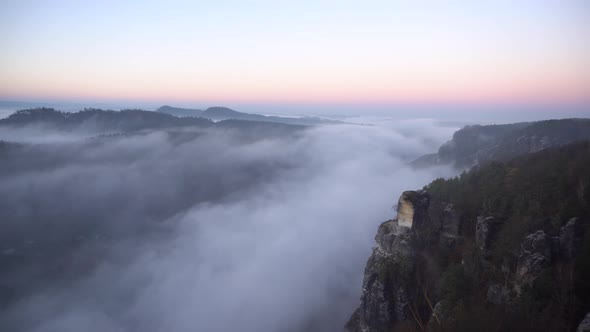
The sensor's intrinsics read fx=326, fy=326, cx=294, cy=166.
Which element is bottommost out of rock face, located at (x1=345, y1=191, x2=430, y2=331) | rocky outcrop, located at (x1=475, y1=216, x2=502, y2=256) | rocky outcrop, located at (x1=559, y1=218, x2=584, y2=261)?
rock face, located at (x1=345, y1=191, x2=430, y2=331)

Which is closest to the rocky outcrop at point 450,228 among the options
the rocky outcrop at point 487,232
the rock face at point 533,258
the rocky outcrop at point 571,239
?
the rocky outcrop at point 487,232

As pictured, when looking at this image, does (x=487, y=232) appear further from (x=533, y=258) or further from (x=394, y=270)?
(x=394, y=270)

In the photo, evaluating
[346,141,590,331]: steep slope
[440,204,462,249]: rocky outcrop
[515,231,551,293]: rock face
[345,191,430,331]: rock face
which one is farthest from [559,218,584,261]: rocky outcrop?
[345,191,430,331]: rock face

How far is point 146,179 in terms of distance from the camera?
15500cm

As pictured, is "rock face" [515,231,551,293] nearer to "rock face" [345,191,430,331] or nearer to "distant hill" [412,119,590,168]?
"rock face" [345,191,430,331]

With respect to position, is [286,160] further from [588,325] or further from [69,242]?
[588,325]

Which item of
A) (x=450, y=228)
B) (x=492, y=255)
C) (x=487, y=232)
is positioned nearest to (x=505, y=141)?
(x=450, y=228)

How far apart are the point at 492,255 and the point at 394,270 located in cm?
872

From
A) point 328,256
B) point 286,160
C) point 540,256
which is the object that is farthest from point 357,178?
point 540,256

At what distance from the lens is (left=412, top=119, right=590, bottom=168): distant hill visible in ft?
244

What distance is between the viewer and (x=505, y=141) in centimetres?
8800

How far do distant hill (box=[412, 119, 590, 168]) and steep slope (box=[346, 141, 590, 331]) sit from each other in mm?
39454

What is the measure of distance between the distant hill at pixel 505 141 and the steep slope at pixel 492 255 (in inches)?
1553

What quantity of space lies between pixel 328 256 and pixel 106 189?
107183mm
